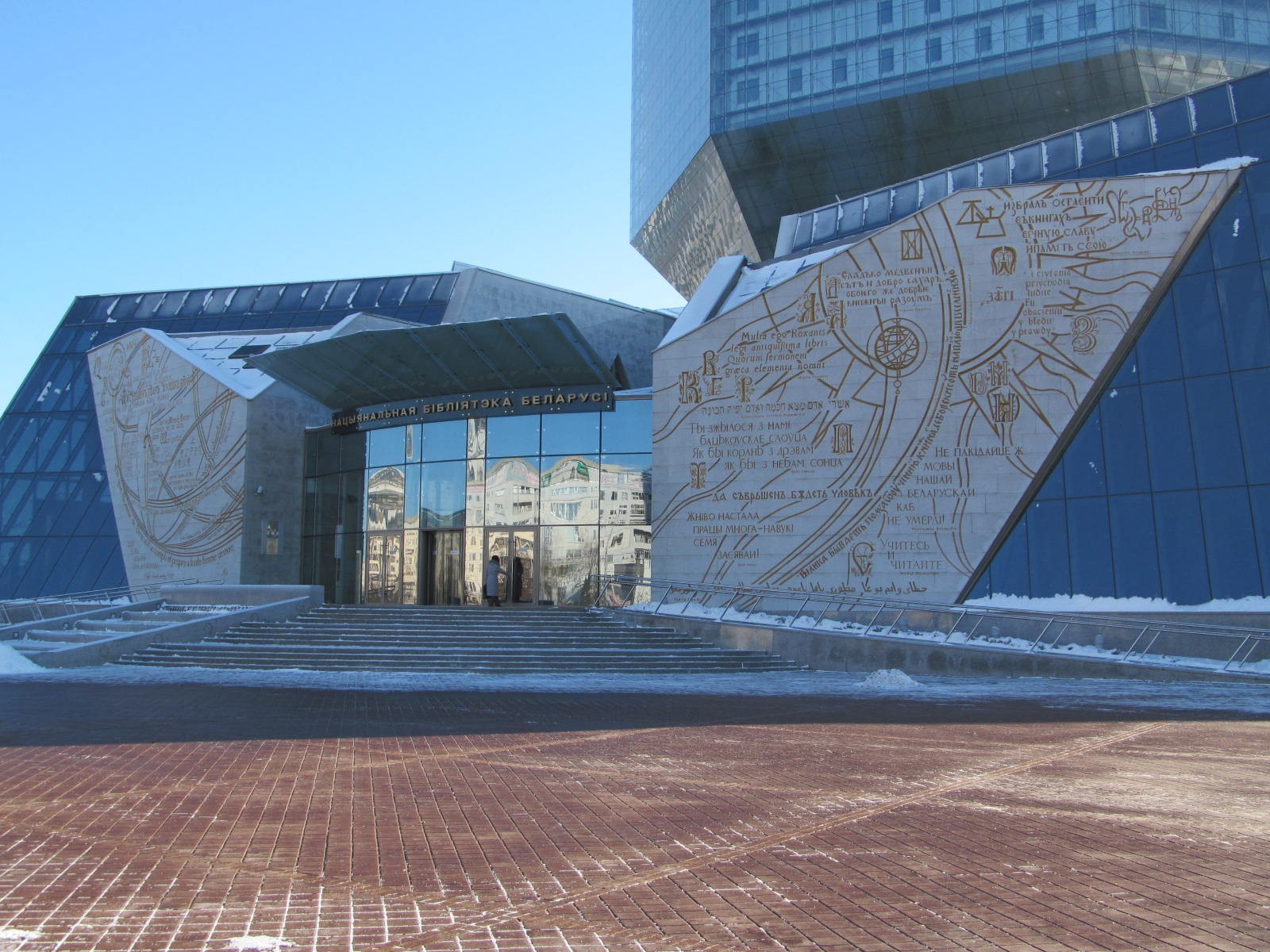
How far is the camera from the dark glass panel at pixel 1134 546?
20484 millimetres

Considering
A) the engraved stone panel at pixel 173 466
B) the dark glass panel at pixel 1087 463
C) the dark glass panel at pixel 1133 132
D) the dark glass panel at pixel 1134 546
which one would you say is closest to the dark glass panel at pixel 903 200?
the dark glass panel at pixel 1133 132

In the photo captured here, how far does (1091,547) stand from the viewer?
2127 centimetres

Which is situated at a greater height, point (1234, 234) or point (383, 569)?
point (1234, 234)

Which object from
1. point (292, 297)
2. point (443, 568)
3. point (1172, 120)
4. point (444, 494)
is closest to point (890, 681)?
point (1172, 120)

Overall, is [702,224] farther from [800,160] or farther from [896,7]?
[896,7]

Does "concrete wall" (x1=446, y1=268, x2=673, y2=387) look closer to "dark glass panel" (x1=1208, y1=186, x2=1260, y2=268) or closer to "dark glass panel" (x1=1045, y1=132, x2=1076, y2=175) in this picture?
"dark glass panel" (x1=1045, y1=132, x2=1076, y2=175)

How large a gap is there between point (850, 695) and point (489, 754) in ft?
24.6

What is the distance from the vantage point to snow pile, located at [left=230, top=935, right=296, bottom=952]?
4156mm

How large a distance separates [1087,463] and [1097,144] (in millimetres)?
9089

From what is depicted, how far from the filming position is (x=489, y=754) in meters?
9.39

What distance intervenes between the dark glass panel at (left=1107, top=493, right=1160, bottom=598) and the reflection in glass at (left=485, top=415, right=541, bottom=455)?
48.2 feet

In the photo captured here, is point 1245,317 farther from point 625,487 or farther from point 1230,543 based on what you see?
point 625,487

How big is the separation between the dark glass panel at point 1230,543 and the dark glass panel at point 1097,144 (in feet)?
31.0

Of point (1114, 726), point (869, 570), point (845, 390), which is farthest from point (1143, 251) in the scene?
point (1114, 726)
